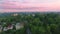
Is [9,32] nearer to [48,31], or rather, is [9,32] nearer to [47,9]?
[48,31]

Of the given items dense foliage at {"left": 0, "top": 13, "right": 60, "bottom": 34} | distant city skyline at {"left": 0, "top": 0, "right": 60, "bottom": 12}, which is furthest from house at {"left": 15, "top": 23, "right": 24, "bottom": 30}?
distant city skyline at {"left": 0, "top": 0, "right": 60, "bottom": 12}

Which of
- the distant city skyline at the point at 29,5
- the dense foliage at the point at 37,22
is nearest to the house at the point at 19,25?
the dense foliage at the point at 37,22

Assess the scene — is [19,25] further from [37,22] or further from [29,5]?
[29,5]

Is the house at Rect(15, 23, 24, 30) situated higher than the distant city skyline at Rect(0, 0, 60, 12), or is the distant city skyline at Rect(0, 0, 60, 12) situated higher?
the distant city skyline at Rect(0, 0, 60, 12)

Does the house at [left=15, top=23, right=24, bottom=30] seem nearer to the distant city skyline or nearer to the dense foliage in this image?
the dense foliage

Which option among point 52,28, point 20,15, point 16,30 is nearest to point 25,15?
point 20,15
